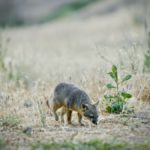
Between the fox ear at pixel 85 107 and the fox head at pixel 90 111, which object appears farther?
the fox ear at pixel 85 107

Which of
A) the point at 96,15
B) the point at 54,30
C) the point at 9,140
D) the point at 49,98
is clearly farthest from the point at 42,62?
the point at 96,15

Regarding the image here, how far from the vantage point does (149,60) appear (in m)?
11.7

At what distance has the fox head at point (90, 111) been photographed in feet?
31.8

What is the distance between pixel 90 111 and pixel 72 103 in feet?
1.13

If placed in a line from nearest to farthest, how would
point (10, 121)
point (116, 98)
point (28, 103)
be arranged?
1. point (10, 121)
2. point (116, 98)
3. point (28, 103)

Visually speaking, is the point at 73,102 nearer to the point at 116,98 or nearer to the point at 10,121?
the point at 116,98

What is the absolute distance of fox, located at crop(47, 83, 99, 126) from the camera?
32.2ft

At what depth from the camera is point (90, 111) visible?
32.2 ft

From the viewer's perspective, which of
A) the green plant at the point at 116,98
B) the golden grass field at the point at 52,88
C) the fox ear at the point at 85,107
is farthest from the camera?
the green plant at the point at 116,98

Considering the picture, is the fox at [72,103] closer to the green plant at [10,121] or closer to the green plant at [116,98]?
the green plant at [116,98]

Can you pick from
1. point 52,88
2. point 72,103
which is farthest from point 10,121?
point 52,88

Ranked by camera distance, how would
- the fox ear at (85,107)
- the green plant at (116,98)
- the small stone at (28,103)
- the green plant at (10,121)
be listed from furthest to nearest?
the small stone at (28,103)
the green plant at (116,98)
the fox ear at (85,107)
the green plant at (10,121)

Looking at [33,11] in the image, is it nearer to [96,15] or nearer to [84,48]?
[96,15]

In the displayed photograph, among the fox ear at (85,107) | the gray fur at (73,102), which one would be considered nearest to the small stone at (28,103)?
the gray fur at (73,102)
